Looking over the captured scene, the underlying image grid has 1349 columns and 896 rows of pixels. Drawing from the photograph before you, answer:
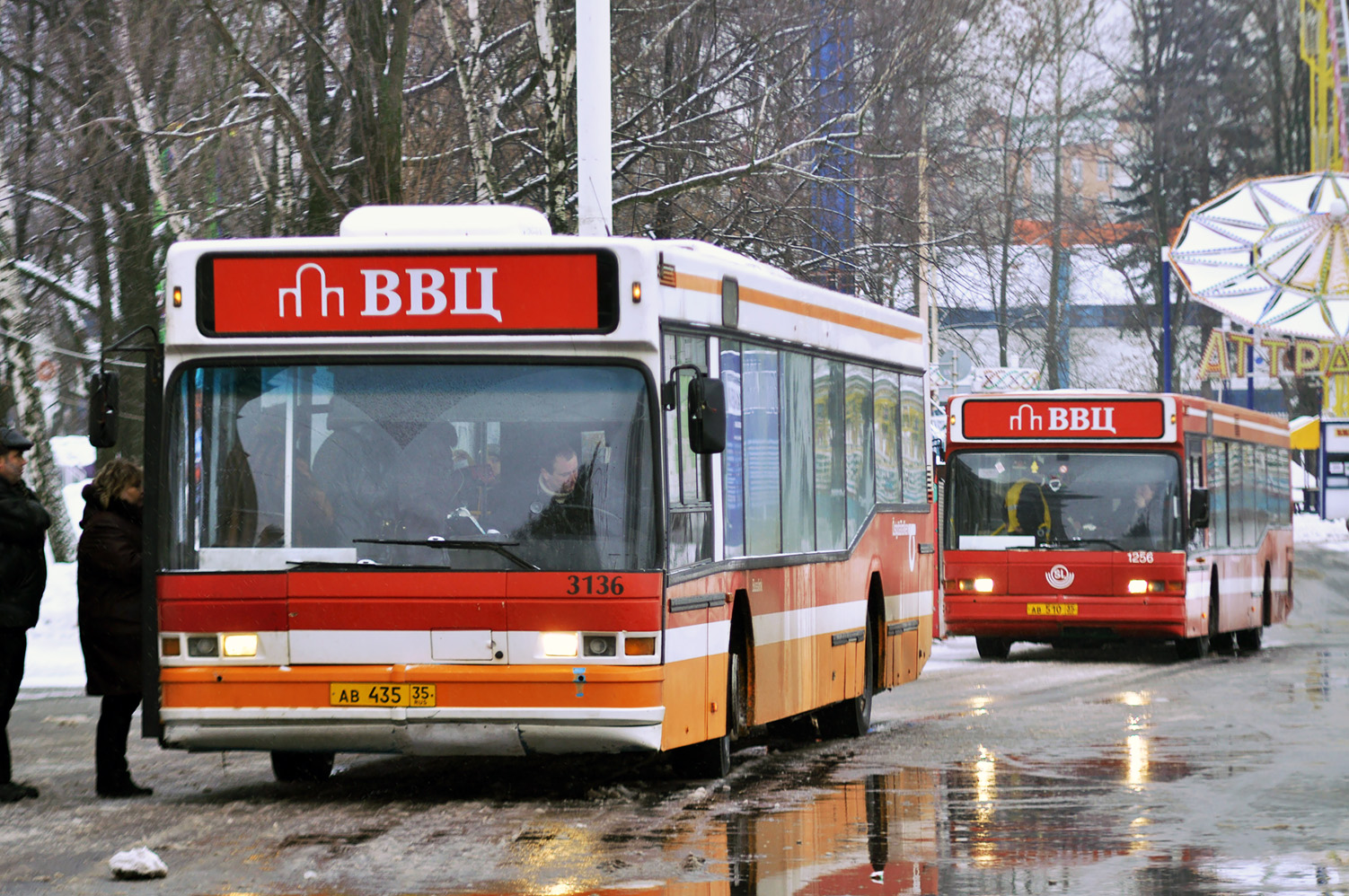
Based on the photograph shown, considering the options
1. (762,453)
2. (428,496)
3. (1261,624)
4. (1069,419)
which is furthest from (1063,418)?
(428,496)

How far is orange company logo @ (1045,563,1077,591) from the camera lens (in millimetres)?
23047

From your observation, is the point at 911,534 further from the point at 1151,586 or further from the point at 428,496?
the point at 1151,586

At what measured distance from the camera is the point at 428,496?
10.6m

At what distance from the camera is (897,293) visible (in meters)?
29.0

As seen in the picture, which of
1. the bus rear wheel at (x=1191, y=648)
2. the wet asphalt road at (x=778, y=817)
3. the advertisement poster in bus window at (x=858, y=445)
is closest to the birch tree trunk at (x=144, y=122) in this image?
the wet asphalt road at (x=778, y=817)

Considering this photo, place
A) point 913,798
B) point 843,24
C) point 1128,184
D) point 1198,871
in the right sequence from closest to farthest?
point 1198,871 < point 913,798 < point 843,24 < point 1128,184

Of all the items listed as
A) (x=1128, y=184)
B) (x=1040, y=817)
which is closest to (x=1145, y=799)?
(x=1040, y=817)

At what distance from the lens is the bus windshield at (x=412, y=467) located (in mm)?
10555

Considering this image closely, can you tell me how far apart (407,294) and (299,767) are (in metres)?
2.81

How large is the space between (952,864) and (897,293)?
2035 cm

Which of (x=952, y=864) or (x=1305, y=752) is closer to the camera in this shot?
(x=952, y=864)

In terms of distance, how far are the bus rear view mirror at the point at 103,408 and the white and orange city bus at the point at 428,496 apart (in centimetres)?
2

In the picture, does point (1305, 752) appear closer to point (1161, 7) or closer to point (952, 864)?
point (952, 864)

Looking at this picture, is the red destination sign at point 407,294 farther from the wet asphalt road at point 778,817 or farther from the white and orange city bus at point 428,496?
the wet asphalt road at point 778,817
